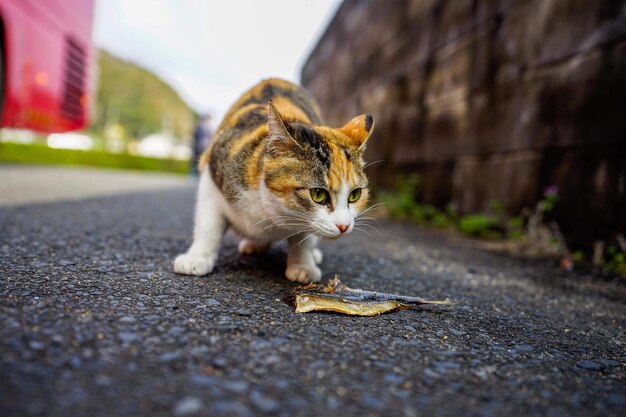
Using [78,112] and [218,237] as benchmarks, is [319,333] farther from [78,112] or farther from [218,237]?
[78,112]

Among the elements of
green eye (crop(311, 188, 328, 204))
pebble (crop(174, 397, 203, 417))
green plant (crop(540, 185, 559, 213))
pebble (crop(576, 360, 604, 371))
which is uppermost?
green plant (crop(540, 185, 559, 213))

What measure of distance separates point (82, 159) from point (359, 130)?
19827 mm

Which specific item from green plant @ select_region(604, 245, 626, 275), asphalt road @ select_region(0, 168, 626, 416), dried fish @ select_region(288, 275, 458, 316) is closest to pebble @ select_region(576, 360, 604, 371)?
Answer: asphalt road @ select_region(0, 168, 626, 416)

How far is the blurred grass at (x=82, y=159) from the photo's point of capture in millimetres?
15007

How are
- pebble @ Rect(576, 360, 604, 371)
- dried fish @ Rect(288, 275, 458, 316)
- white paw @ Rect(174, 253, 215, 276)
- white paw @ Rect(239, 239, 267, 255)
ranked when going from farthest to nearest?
white paw @ Rect(239, 239, 267, 255) → white paw @ Rect(174, 253, 215, 276) → dried fish @ Rect(288, 275, 458, 316) → pebble @ Rect(576, 360, 604, 371)

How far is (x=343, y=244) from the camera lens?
11.9ft

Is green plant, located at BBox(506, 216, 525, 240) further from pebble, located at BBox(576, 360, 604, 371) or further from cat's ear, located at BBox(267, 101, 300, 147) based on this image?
cat's ear, located at BBox(267, 101, 300, 147)

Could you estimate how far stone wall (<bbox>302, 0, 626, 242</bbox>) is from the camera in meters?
3.00

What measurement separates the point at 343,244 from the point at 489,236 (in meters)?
1.58

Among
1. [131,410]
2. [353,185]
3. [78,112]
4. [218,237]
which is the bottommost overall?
[131,410]

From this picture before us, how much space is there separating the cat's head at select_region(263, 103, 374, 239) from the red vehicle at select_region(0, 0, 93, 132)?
4.68 m

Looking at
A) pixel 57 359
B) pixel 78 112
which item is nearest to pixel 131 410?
pixel 57 359

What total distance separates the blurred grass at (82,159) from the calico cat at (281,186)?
516 inches

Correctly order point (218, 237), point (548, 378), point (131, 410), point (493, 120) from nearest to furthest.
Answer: point (131, 410) → point (548, 378) → point (218, 237) → point (493, 120)
